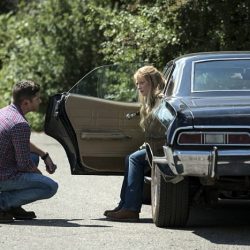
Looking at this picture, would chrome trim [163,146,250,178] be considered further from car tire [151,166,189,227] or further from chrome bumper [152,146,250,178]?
car tire [151,166,189,227]

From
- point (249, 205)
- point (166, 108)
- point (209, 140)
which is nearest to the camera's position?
point (209, 140)

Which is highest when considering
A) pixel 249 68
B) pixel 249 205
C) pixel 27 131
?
pixel 249 68

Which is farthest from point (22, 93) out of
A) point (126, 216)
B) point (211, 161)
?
point (211, 161)

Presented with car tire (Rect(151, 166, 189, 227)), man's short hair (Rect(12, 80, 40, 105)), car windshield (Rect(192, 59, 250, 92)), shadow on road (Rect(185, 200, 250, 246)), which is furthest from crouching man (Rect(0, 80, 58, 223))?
car windshield (Rect(192, 59, 250, 92))

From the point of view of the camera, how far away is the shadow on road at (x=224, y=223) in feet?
24.9

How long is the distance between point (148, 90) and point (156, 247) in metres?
2.03

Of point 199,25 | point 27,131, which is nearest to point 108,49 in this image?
point 199,25

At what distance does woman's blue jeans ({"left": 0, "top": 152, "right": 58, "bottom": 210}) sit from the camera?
8.48m

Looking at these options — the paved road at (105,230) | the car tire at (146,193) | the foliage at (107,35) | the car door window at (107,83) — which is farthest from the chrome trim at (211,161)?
the foliage at (107,35)

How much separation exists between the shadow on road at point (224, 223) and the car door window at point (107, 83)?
1633 millimetres

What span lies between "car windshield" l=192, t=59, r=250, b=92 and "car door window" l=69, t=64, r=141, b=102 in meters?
1.60

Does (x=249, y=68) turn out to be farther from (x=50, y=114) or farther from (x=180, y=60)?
(x=50, y=114)

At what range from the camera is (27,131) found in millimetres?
8406

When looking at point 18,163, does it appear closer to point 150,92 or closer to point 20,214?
point 20,214
